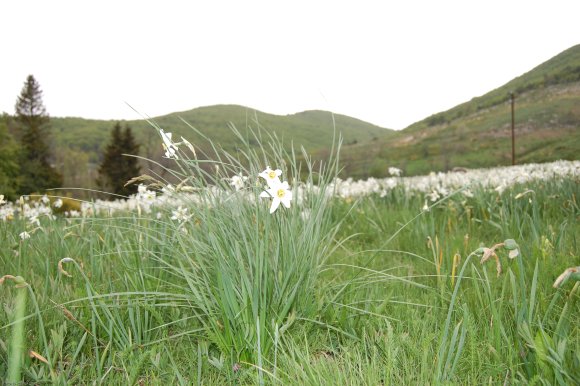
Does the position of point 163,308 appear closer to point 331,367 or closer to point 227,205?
point 227,205

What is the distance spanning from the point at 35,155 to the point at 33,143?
2.91 meters

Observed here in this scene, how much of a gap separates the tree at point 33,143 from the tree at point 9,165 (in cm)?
175

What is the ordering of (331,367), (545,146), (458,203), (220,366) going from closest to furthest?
(331,367) < (220,366) < (458,203) < (545,146)

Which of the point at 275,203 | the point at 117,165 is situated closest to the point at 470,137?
the point at 275,203

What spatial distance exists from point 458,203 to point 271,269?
14.6 ft

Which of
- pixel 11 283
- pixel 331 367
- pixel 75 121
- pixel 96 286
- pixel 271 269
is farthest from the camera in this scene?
pixel 75 121

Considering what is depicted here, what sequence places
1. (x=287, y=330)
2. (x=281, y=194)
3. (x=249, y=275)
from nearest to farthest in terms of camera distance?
(x=281, y=194), (x=287, y=330), (x=249, y=275)

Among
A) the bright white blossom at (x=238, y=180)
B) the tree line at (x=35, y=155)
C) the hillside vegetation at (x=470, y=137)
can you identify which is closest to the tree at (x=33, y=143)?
the tree line at (x=35, y=155)

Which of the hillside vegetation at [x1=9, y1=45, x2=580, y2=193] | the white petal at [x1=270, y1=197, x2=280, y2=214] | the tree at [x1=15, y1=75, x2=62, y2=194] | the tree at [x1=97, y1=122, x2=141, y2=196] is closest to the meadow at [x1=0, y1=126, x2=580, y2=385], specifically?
the white petal at [x1=270, y1=197, x2=280, y2=214]

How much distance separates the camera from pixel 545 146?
11.7 metres

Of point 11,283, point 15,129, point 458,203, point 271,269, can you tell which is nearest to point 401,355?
point 271,269

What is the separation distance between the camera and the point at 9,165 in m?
40.9

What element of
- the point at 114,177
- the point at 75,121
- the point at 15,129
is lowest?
the point at 114,177

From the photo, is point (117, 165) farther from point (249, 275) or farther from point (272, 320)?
point (272, 320)
